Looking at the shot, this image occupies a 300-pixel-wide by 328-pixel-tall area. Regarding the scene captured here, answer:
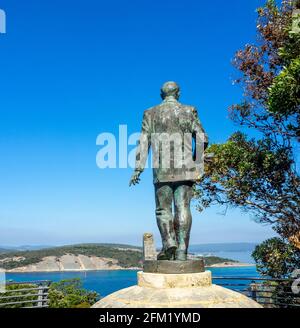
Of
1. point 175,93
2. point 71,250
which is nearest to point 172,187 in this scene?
point 175,93

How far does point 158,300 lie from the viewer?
17.4 ft

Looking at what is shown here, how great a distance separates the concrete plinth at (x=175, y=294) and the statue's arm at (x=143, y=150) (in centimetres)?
162

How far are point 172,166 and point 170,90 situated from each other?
1332mm

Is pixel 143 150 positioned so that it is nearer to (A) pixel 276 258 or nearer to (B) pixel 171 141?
(B) pixel 171 141

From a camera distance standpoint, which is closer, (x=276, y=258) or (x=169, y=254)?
(x=169, y=254)

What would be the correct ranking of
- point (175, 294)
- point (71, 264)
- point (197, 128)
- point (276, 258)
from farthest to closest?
point (71, 264)
point (276, 258)
point (197, 128)
point (175, 294)

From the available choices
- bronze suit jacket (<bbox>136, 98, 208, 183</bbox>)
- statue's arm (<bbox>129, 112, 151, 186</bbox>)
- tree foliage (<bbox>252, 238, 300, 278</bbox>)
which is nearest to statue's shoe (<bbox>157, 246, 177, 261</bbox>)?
bronze suit jacket (<bbox>136, 98, 208, 183</bbox>)

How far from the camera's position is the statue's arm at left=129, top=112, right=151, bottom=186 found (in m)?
6.77

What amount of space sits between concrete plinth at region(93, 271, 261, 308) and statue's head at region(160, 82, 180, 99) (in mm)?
2925

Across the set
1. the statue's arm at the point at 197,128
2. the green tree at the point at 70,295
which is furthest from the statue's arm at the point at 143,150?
the green tree at the point at 70,295

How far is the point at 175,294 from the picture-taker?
5.40m

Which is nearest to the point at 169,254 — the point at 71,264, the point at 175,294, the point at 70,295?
the point at 175,294

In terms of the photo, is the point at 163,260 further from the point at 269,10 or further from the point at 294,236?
the point at 269,10

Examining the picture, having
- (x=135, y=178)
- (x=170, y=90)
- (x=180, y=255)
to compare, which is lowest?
(x=180, y=255)
